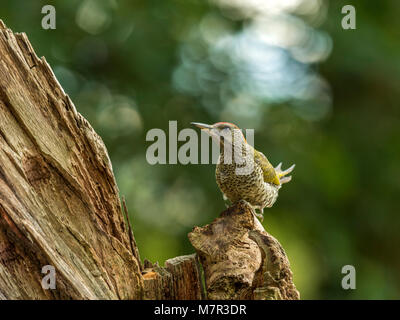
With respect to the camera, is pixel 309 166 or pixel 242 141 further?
pixel 309 166

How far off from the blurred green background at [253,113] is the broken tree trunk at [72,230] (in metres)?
3.50

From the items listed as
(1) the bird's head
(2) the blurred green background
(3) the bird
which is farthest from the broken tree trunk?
(2) the blurred green background

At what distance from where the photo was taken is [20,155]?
310 cm

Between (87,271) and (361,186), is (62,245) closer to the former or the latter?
(87,271)

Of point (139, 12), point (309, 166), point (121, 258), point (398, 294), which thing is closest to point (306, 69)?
point (309, 166)

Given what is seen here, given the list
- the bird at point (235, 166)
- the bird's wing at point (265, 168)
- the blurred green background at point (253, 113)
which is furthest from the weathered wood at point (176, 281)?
the blurred green background at point (253, 113)

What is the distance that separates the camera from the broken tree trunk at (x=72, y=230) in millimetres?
2957

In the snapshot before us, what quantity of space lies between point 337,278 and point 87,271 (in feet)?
17.5

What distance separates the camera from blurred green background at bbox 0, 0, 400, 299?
275 inches

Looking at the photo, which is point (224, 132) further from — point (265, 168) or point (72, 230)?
point (72, 230)

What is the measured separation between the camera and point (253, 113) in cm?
732

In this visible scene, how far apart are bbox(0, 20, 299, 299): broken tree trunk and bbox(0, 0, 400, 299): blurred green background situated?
350 cm

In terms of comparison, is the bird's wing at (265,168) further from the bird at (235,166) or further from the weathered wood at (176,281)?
the weathered wood at (176,281)

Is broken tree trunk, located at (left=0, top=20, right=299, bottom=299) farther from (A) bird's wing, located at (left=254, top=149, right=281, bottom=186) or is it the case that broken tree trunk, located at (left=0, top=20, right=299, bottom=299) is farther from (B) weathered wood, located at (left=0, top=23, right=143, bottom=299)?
(A) bird's wing, located at (left=254, top=149, right=281, bottom=186)
